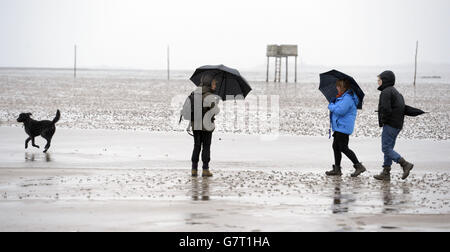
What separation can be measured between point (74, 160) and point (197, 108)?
326 cm

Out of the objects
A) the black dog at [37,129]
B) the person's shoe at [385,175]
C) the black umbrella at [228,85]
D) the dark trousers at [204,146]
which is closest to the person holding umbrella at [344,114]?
the person's shoe at [385,175]

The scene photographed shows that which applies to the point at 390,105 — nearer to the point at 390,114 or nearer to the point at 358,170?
the point at 390,114

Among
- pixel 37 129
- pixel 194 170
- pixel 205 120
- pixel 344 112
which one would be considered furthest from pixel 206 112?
pixel 37 129

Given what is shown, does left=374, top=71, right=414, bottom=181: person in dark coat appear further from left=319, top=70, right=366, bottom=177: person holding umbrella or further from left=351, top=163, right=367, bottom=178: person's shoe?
left=319, top=70, right=366, bottom=177: person holding umbrella

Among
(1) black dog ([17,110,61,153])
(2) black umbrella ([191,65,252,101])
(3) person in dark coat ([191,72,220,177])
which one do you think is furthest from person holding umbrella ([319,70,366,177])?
(1) black dog ([17,110,61,153])

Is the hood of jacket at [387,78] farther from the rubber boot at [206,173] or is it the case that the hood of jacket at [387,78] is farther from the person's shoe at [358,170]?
the rubber boot at [206,173]

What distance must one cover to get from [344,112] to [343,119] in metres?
0.14

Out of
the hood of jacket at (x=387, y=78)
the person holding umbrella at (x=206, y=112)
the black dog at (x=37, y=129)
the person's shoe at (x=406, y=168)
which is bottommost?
the person's shoe at (x=406, y=168)

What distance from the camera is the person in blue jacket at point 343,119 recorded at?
1127cm

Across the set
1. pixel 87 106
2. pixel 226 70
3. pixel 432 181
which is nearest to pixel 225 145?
pixel 226 70

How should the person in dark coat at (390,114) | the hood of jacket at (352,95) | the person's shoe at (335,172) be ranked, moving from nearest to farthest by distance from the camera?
the person in dark coat at (390,114) → the hood of jacket at (352,95) → the person's shoe at (335,172)

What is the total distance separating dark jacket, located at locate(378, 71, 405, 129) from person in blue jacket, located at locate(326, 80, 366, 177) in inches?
20.1

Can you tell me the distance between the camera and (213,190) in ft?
32.6

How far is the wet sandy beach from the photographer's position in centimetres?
767
